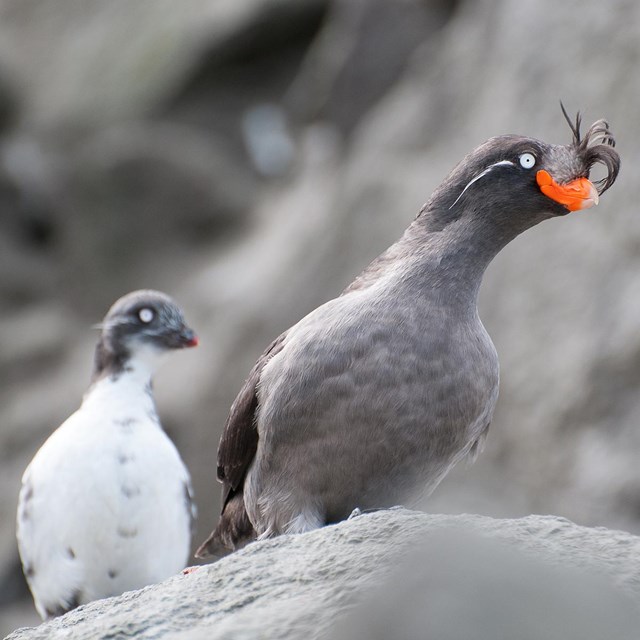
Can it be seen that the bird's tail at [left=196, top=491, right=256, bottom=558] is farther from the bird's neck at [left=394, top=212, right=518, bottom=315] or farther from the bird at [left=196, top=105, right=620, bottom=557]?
the bird's neck at [left=394, top=212, right=518, bottom=315]

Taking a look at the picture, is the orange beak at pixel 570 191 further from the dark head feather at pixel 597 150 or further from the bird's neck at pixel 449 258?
the bird's neck at pixel 449 258

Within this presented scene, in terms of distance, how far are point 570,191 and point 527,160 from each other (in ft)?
0.66

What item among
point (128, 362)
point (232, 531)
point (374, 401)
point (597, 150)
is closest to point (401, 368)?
point (374, 401)

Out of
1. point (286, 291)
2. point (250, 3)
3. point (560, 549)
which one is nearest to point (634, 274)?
point (286, 291)

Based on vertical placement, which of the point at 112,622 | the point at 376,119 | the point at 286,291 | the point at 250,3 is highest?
the point at 250,3

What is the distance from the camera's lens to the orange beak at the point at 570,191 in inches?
158

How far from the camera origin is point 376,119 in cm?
1052

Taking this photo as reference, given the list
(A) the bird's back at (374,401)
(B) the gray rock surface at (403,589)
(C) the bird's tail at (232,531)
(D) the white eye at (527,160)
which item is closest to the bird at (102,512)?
(C) the bird's tail at (232,531)

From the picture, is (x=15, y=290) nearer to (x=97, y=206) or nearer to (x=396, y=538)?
(x=97, y=206)

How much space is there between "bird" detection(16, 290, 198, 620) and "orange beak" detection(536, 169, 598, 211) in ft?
8.07

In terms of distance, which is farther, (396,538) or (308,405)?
(308,405)

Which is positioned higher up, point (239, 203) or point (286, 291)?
point (239, 203)

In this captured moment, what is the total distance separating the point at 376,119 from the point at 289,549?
7.57 metres

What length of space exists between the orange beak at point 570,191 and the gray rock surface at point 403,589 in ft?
3.73
